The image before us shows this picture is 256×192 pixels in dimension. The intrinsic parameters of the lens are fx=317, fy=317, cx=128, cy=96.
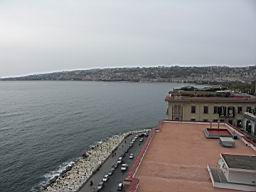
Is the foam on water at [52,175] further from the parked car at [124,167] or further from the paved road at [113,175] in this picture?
the parked car at [124,167]

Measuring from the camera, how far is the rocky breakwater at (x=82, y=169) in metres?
34.7

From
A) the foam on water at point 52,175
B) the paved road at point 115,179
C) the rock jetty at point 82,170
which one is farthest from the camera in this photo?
the foam on water at point 52,175

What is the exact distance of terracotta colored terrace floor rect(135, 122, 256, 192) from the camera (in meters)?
18.1

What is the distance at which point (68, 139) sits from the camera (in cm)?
6025

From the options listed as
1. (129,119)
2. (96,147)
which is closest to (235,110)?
(96,147)

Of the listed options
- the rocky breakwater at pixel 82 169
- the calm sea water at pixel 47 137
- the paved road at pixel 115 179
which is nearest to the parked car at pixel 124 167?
the paved road at pixel 115 179

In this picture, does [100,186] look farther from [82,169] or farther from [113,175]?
[82,169]

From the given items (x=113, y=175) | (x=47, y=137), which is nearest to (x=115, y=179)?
(x=113, y=175)

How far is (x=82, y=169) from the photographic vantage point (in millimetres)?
40406

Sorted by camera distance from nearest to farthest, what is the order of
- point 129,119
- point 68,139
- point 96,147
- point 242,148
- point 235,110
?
point 242,148, point 235,110, point 96,147, point 68,139, point 129,119

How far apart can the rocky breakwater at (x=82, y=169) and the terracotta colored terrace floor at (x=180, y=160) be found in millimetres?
→ 11277

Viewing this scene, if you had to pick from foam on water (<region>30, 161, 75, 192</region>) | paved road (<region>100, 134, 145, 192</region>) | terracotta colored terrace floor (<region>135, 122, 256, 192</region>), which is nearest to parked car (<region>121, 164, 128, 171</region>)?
paved road (<region>100, 134, 145, 192</region>)

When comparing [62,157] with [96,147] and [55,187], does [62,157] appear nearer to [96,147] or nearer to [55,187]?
[96,147]

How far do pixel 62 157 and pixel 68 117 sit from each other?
1516 inches
